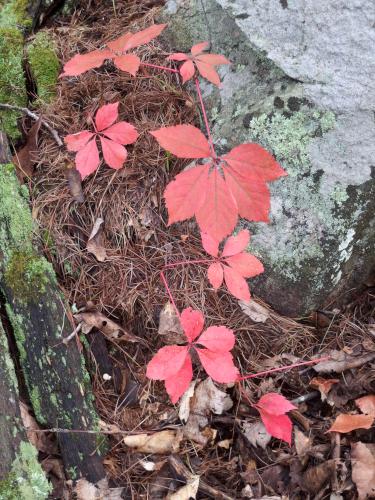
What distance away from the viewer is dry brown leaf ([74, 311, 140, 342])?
1.94m

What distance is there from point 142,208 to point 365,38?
115cm

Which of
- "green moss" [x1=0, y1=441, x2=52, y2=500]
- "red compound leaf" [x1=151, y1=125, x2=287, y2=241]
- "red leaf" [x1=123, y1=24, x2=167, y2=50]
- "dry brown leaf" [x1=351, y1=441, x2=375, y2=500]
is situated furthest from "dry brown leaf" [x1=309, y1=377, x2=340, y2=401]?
"red leaf" [x1=123, y1=24, x2=167, y2=50]

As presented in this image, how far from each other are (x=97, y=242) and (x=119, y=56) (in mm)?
802

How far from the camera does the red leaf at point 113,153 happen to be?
6.57ft

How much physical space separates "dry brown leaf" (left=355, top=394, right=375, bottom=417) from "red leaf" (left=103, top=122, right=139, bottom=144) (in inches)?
54.6

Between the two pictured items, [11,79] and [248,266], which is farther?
[11,79]

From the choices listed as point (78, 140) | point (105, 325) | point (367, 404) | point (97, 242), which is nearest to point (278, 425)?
point (367, 404)

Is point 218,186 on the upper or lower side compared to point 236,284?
upper

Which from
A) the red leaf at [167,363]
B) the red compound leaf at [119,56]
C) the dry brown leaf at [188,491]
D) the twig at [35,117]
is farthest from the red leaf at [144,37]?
the dry brown leaf at [188,491]

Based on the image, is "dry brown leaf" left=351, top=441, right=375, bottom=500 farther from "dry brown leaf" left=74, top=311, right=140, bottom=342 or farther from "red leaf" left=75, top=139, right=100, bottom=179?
"red leaf" left=75, top=139, right=100, bottom=179

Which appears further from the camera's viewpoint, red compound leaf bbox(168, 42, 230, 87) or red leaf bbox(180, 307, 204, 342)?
red compound leaf bbox(168, 42, 230, 87)

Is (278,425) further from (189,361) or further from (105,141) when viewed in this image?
(105,141)

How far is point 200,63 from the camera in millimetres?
2045

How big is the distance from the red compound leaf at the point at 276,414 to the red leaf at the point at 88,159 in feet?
3.78
